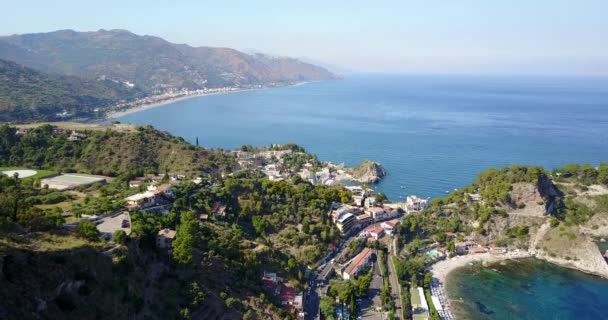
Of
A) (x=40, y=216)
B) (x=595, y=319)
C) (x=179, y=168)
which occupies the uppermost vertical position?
(x=40, y=216)

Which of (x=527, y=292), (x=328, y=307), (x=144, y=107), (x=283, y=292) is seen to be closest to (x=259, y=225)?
(x=283, y=292)

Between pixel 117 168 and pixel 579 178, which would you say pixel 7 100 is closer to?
pixel 117 168

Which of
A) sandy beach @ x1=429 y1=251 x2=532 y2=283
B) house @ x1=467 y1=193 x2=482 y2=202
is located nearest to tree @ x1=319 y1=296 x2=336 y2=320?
sandy beach @ x1=429 y1=251 x2=532 y2=283

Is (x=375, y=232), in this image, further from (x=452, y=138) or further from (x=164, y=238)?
(x=452, y=138)

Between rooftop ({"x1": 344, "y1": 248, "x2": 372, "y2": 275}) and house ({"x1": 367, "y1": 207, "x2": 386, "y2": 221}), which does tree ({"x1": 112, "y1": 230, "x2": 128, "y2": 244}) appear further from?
house ({"x1": 367, "y1": 207, "x2": 386, "y2": 221})

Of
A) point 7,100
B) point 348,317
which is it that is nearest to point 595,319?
point 348,317
